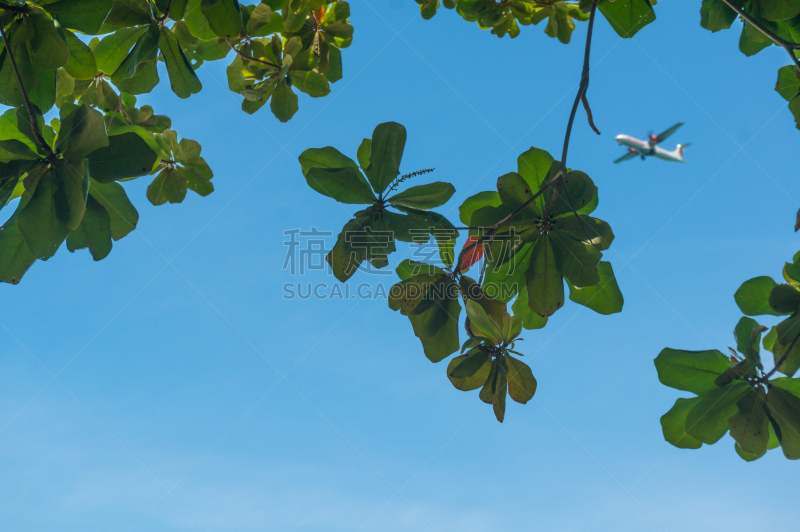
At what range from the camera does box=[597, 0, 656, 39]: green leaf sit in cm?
182

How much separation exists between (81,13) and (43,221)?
730mm

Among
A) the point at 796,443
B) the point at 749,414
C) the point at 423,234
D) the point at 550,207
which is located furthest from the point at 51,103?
the point at 796,443

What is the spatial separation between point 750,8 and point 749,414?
157cm

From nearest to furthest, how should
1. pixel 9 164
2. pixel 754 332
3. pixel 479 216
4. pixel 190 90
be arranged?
pixel 9 164 → pixel 754 332 → pixel 479 216 → pixel 190 90

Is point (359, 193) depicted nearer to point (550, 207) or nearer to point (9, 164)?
point (550, 207)

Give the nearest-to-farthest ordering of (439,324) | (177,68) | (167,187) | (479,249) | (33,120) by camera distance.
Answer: (33,120) < (439,324) < (479,249) < (177,68) < (167,187)

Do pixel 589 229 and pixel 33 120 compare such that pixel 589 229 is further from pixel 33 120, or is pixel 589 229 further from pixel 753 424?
pixel 33 120

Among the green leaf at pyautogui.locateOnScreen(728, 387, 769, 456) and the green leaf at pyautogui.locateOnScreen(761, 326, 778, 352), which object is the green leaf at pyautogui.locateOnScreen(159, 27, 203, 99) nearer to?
the green leaf at pyautogui.locateOnScreen(728, 387, 769, 456)

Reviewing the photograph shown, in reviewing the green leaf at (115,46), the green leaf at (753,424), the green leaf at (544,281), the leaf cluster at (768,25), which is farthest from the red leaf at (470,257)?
the green leaf at (115,46)

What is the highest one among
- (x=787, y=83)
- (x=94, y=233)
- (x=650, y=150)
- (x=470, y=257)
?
(x=650, y=150)

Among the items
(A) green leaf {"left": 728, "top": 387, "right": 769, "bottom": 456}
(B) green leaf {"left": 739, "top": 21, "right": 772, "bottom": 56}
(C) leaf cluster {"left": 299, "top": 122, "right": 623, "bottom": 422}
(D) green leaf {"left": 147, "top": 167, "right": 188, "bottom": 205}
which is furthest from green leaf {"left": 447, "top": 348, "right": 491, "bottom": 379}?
(D) green leaf {"left": 147, "top": 167, "right": 188, "bottom": 205}

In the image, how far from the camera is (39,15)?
143cm

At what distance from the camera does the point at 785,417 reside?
172cm

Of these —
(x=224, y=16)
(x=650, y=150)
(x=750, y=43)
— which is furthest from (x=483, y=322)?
(x=650, y=150)
